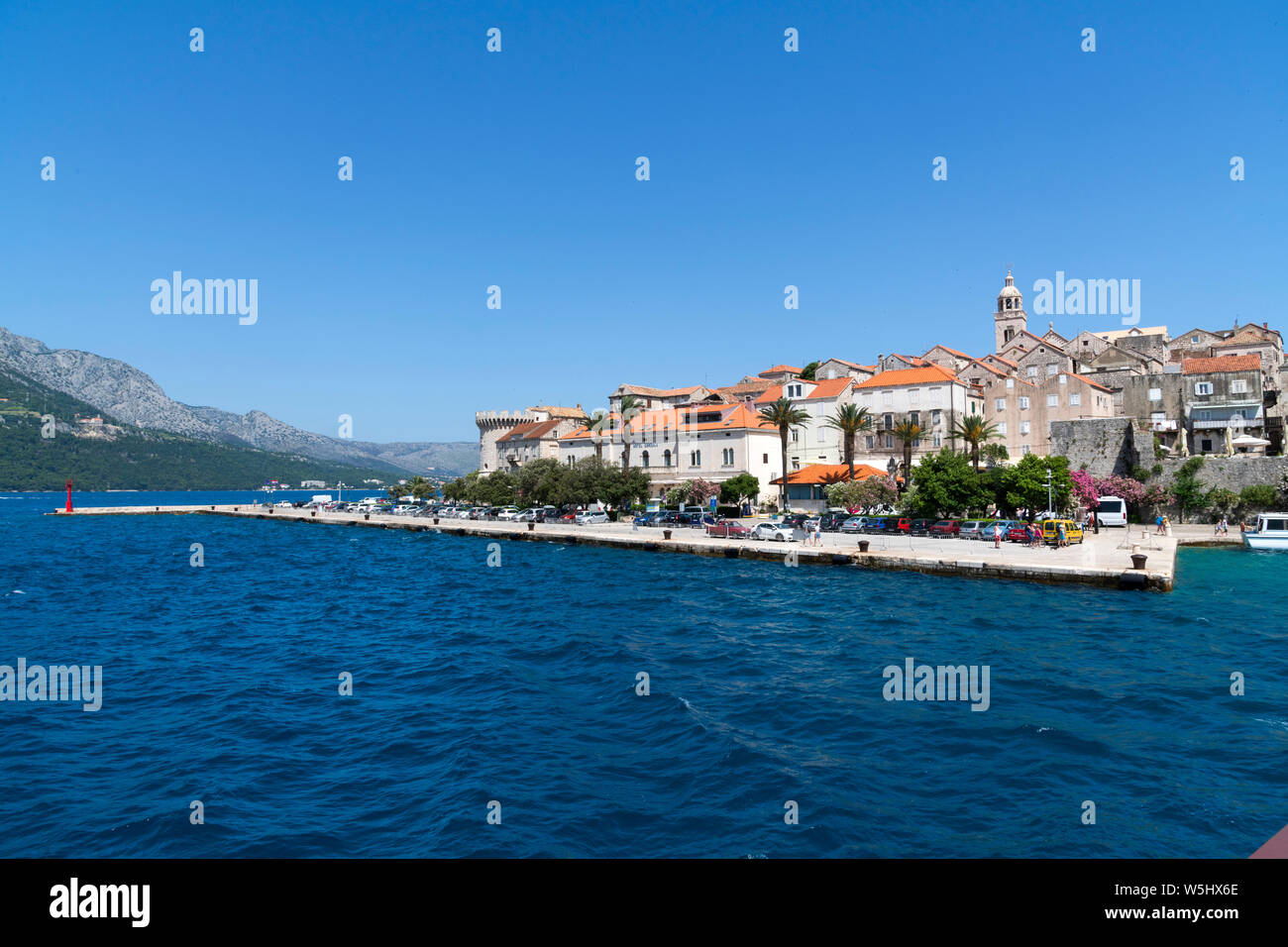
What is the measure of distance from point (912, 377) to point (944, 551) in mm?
29237

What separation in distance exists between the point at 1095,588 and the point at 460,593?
27.7 metres

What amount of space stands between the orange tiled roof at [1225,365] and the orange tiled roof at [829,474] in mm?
26751

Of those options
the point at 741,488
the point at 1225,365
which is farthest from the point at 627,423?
the point at 1225,365

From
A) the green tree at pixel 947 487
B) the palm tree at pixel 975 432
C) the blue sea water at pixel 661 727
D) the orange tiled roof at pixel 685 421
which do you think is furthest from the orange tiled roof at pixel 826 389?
the blue sea water at pixel 661 727

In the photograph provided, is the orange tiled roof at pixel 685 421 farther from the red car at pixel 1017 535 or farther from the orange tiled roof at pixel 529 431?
the red car at pixel 1017 535

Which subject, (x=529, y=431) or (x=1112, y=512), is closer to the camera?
(x=1112, y=512)

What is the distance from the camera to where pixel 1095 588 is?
105 ft

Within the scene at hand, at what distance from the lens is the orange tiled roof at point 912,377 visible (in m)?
64.4

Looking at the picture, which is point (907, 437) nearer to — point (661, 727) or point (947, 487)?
point (947, 487)

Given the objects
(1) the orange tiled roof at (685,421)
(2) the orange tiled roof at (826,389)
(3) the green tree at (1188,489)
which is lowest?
→ (3) the green tree at (1188,489)

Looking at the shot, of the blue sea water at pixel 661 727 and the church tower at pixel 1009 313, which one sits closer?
the blue sea water at pixel 661 727

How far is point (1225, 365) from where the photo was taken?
203ft
